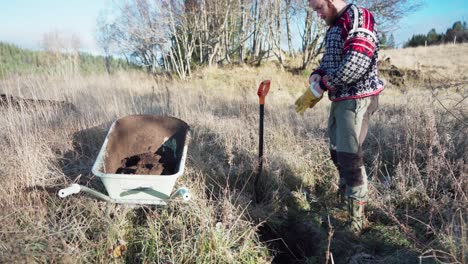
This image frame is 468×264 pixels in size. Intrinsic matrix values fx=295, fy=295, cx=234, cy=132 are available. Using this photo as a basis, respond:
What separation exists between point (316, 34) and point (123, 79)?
7293 millimetres

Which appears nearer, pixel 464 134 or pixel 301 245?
pixel 301 245

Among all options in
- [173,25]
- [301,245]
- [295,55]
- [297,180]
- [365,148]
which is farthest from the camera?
[295,55]

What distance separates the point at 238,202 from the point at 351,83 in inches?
55.9

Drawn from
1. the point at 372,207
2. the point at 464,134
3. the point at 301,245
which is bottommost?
the point at 301,245

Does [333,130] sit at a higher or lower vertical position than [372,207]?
higher

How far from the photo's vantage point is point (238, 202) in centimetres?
274

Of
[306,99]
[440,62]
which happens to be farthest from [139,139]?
[440,62]

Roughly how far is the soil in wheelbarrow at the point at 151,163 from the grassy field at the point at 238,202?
9.7 inches

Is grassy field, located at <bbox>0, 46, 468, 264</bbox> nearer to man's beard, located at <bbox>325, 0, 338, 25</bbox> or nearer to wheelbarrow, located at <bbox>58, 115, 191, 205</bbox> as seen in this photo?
wheelbarrow, located at <bbox>58, 115, 191, 205</bbox>

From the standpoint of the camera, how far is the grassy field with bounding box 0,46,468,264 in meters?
2.04

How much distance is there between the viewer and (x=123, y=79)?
8430 mm

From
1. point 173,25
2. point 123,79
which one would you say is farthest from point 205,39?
point 123,79

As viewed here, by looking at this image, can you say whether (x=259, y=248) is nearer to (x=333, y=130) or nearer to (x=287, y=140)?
(x=333, y=130)

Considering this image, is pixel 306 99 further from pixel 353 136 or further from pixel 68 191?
pixel 68 191
